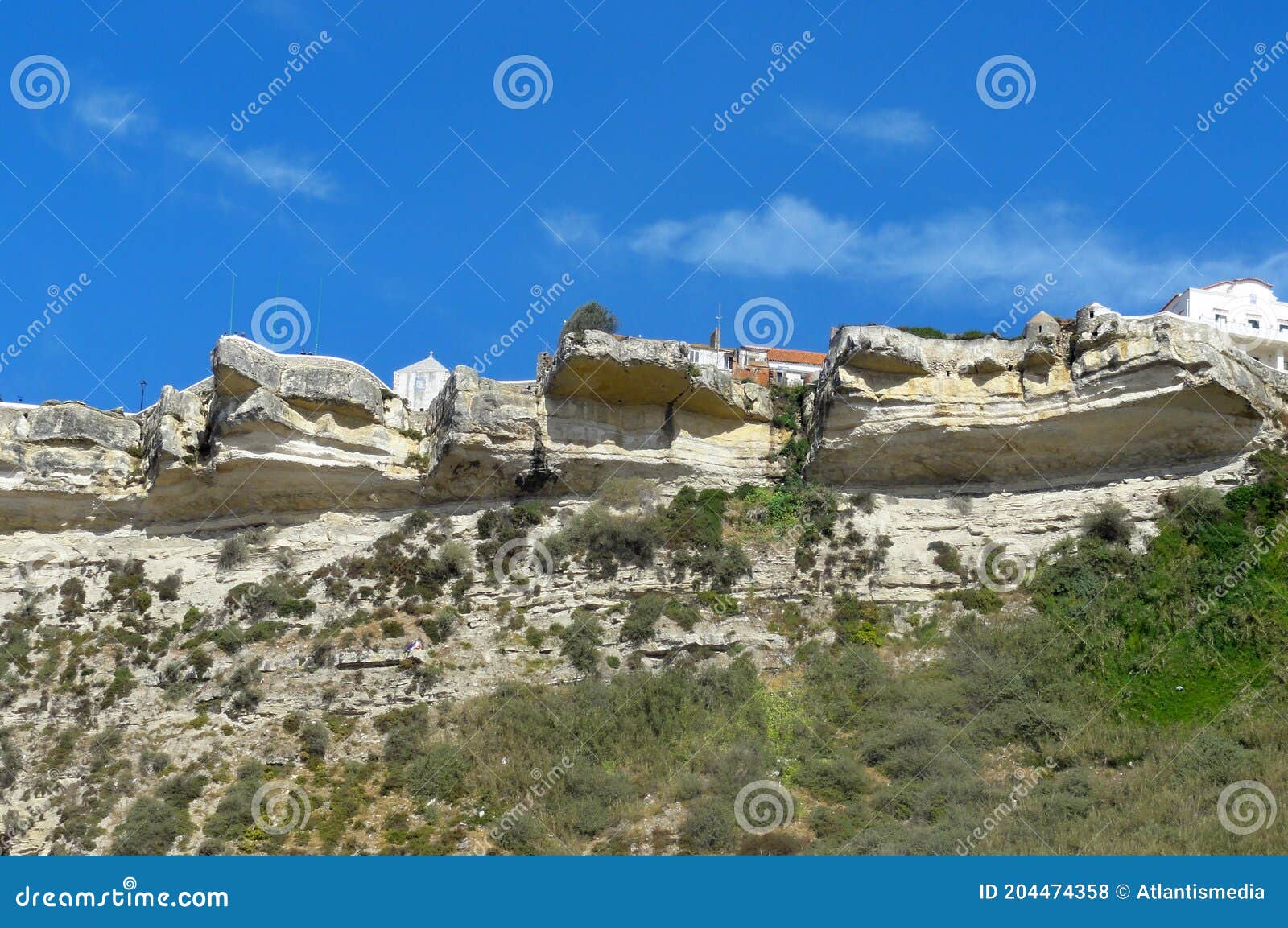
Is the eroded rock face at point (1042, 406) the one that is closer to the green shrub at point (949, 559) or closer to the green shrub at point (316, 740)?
the green shrub at point (949, 559)

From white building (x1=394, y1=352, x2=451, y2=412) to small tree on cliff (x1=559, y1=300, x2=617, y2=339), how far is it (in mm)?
5681

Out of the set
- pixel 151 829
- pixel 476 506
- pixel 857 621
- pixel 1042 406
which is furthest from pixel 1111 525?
pixel 151 829

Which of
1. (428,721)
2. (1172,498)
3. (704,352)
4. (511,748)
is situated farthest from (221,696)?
(704,352)

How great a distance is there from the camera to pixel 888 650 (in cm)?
3062

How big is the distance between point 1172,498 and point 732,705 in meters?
10.4

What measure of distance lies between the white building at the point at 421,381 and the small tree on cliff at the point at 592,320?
568cm

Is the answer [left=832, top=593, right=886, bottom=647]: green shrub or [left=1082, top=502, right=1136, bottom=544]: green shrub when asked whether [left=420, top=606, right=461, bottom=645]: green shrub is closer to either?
[left=832, top=593, right=886, bottom=647]: green shrub

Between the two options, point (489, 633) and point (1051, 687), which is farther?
point (489, 633)

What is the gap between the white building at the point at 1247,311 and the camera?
48.7 metres

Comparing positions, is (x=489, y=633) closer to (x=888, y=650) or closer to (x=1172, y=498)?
(x=888, y=650)

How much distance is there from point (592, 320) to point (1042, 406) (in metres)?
13.9

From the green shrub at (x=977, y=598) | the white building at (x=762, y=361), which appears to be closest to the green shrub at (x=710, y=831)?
the green shrub at (x=977, y=598)

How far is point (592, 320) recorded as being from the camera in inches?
1667

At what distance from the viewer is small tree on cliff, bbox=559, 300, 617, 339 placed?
4156cm
